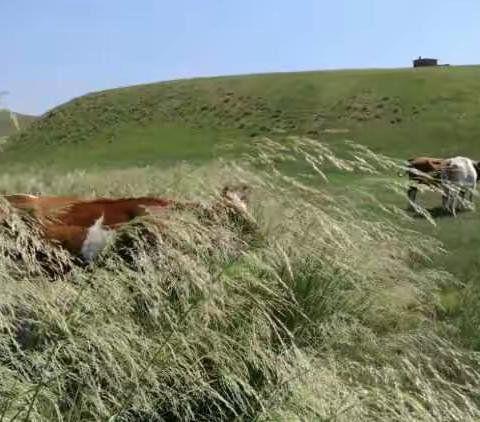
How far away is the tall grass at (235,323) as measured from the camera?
327 cm

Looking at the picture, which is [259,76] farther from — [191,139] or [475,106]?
[475,106]

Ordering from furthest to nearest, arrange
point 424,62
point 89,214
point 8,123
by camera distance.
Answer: point 424,62, point 89,214, point 8,123

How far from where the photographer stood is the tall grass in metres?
3.27

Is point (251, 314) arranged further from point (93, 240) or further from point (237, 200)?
point (93, 240)

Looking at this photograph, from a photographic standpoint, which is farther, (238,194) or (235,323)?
(238,194)

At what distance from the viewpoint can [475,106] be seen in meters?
53.8

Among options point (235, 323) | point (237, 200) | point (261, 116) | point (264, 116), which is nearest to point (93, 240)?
point (237, 200)

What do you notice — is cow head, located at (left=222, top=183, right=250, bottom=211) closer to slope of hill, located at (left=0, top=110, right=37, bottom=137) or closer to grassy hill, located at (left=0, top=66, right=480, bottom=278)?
slope of hill, located at (left=0, top=110, right=37, bottom=137)

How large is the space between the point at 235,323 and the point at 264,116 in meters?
56.2

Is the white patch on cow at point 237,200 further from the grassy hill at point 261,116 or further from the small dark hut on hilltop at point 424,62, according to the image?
the small dark hut on hilltop at point 424,62

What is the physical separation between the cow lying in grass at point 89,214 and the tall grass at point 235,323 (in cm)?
15

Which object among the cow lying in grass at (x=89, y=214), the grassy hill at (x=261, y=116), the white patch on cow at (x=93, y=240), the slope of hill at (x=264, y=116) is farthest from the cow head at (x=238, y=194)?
the slope of hill at (x=264, y=116)

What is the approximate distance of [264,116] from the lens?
5981cm

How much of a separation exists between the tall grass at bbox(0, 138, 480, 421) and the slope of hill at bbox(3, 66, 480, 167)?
123ft
